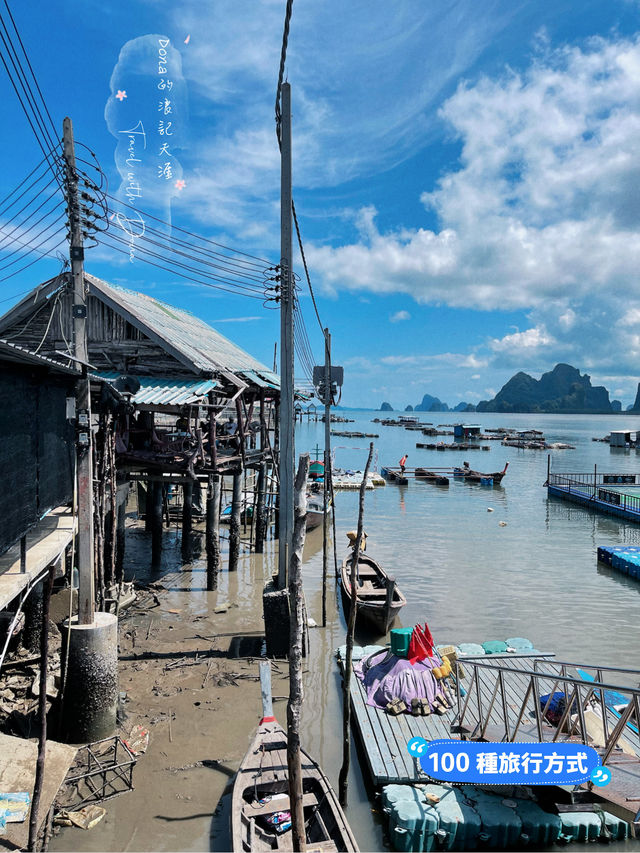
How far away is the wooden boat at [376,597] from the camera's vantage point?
14.4m

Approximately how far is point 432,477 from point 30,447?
4508cm

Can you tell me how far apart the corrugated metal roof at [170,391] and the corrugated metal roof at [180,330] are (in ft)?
1.83

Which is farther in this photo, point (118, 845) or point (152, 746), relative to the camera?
point (152, 746)

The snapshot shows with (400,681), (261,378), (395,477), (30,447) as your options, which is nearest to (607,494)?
(395,477)

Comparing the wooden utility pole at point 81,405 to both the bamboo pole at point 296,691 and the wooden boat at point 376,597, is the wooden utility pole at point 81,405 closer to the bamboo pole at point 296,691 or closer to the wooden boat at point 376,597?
the bamboo pole at point 296,691

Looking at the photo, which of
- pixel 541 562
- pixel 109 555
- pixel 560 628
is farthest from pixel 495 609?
pixel 109 555

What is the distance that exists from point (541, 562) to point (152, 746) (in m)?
20.2

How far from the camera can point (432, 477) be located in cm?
4947

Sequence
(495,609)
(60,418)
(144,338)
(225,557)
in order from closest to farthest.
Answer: (60,418), (144,338), (495,609), (225,557)

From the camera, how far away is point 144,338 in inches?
617

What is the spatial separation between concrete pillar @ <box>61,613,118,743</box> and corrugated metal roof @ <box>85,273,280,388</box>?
7924 millimetres

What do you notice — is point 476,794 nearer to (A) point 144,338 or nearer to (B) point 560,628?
(B) point 560,628

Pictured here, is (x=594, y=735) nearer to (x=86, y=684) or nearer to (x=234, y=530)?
(x=86, y=684)

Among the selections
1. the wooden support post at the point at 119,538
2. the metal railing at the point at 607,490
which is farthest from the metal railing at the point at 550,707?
the metal railing at the point at 607,490
